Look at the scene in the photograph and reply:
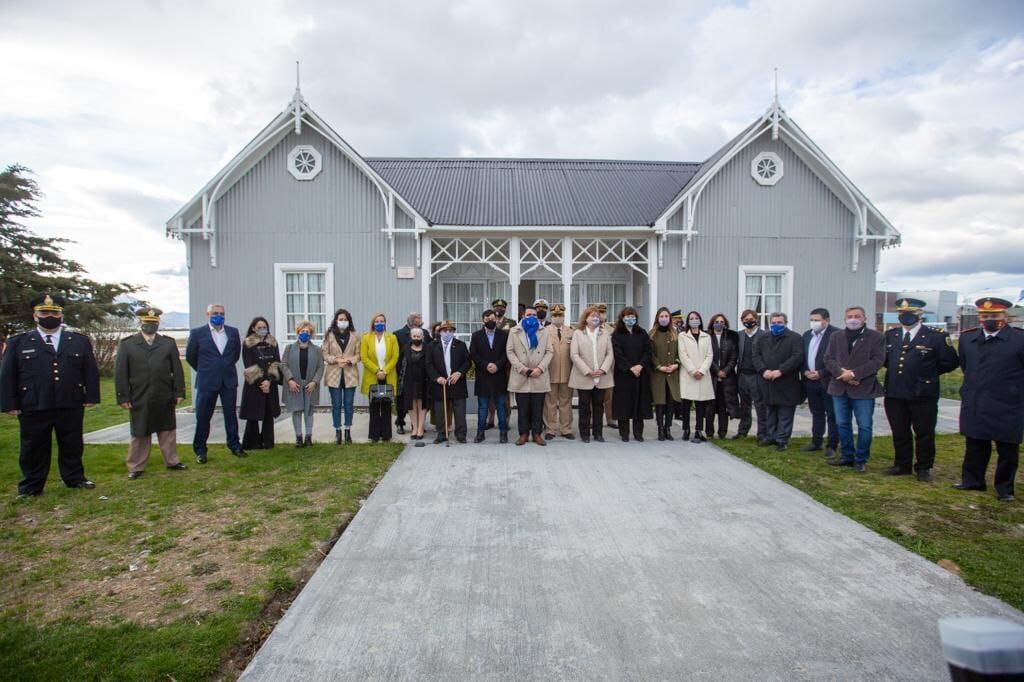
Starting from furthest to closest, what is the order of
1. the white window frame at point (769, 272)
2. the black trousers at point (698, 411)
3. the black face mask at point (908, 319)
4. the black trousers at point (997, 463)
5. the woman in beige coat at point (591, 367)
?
the white window frame at point (769, 272) → the black trousers at point (698, 411) → the woman in beige coat at point (591, 367) → the black face mask at point (908, 319) → the black trousers at point (997, 463)

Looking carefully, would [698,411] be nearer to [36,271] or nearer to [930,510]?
[930,510]

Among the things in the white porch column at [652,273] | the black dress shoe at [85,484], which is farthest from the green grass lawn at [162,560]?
the white porch column at [652,273]

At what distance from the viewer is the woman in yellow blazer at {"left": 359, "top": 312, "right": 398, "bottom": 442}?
884 cm

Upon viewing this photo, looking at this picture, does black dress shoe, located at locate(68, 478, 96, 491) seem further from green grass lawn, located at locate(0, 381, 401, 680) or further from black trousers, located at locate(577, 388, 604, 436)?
black trousers, located at locate(577, 388, 604, 436)

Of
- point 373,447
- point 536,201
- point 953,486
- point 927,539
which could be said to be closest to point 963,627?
point 927,539

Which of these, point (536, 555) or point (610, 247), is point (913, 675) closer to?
point (536, 555)

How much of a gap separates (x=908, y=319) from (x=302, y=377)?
7920mm

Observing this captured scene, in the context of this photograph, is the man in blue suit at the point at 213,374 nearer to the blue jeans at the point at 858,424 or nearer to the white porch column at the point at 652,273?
the blue jeans at the point at 858,424

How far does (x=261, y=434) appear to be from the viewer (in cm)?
856

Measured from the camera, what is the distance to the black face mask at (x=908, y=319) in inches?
279

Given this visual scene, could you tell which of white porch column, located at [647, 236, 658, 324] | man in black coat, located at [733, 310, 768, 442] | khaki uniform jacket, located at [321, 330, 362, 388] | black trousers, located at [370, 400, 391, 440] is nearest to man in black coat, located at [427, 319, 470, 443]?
black trousers, located at [370, 400, 391, 440]

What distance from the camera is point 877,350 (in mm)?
7395

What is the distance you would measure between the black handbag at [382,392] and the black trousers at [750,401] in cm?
517

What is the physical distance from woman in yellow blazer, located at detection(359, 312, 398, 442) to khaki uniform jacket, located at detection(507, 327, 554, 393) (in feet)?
5.79
